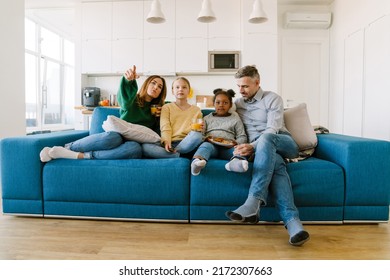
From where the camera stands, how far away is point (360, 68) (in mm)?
4402

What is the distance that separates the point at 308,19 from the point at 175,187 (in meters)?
4.93

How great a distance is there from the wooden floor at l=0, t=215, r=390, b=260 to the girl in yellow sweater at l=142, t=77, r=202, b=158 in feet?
1.70

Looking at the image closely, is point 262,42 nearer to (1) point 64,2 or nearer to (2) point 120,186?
(1) point 64,2

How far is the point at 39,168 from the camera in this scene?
1885mm

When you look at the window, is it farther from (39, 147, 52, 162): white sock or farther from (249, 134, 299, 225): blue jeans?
(249, 134, 299, 225): blue jeans

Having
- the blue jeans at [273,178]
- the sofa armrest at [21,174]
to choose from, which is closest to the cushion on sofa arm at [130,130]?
the sofa armrest at [21,174]

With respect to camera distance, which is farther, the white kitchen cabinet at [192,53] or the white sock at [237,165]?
the white kitchen cabinet at [192,53]

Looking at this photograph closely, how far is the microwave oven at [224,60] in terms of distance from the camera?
203 inches

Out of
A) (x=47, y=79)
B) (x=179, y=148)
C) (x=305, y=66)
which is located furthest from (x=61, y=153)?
(x=47, y=79)

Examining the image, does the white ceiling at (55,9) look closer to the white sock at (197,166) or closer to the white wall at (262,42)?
the white wall at (262,42)

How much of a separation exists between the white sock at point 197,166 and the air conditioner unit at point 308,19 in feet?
15.3

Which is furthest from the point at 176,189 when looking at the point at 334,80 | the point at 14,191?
the point at 334,80

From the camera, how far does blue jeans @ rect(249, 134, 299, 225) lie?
5.25 feet

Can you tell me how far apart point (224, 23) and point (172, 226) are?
14.3 feet
